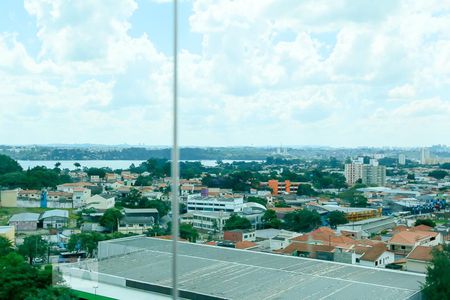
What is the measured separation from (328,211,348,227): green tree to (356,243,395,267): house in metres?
2.90

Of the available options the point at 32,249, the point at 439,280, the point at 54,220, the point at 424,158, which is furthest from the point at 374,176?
the point at 439,280

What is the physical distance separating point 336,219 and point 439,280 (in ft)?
17.1

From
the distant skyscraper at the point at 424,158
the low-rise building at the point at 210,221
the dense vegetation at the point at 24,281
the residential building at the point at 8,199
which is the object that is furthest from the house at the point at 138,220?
the distant skyscraper at the point at 424,158

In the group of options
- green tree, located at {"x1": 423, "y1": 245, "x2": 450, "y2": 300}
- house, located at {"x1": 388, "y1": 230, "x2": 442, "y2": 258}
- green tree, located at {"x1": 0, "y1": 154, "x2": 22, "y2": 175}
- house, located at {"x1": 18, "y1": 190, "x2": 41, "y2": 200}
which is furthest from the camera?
green tree, located at {"x1": 0, "y1": 154, "x2": 22, "y2": 175}

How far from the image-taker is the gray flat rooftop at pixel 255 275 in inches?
120

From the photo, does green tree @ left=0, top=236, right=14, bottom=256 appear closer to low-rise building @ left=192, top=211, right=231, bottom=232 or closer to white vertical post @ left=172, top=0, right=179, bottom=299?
low-rise building @ left=192, top=211, right=231, bottom=232

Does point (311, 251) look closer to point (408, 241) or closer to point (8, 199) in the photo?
point (408, 241)

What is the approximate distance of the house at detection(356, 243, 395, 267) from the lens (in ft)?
15.4

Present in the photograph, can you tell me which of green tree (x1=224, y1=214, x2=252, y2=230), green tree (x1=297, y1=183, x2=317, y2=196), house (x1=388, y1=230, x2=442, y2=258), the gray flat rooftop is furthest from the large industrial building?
green tree (x1=297, y1=183, x2=317, y2=196)

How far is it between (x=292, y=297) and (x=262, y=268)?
Result: 26.7 inches

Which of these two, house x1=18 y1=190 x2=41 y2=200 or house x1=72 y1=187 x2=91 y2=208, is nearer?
house x1=18 y1=190 x2=41 y2=200

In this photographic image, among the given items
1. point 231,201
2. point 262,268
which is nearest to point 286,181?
point 231,201

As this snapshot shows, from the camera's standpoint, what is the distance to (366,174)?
1734 centimetres

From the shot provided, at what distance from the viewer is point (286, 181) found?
46.9ft
